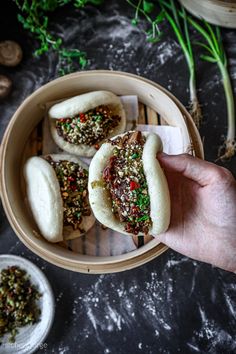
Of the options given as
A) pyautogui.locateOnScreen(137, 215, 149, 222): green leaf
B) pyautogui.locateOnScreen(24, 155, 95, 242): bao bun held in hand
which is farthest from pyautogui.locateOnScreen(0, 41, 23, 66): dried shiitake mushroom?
pyautogui.locateOnScreen(137, 215, 149, 222): green leaf

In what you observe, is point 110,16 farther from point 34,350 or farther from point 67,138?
point 34,350

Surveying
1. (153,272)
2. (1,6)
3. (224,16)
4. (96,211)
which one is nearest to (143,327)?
(153,272)

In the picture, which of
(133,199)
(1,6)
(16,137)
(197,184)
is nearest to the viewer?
(133,199)

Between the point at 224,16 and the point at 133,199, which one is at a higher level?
the point at 224,16

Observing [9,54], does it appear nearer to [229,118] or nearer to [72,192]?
[72,192]

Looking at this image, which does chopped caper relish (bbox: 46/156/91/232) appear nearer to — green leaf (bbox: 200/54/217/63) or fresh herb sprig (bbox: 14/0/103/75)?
fresh herb sprig (bbox: 14/0/103/75)

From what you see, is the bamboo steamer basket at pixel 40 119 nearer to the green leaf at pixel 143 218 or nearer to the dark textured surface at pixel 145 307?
the dark textured surface at pixel 145 307

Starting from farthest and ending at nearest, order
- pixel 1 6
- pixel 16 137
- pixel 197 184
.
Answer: pixel 1 6 < pixel 16 137 < pixel 197 184

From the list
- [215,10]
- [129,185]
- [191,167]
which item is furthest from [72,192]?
[215,10]
